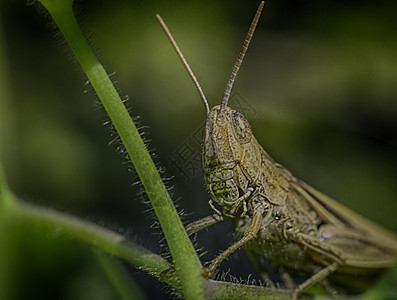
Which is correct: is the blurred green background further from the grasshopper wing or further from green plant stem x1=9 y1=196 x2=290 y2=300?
green plant stem x1=9 y1=196 x2=290 y2=300

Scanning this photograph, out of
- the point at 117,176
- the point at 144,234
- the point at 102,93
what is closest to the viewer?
the point at 102,93

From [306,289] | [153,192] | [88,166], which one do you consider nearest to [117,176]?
[88,166]

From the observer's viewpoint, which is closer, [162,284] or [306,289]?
[162,284]

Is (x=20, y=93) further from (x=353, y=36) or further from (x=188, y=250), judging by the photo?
(x=188, y=250)

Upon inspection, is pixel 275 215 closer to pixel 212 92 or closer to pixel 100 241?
pixel 100 241

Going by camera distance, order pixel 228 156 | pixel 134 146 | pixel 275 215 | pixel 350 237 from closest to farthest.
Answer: pixel 134 146
pixel 228 156
pixel 275 215
pixel 350 237

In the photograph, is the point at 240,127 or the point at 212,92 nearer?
the point at 240,127

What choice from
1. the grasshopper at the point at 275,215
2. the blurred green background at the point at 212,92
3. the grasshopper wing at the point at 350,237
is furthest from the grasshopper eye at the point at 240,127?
the blurred green background at the point at 212,92

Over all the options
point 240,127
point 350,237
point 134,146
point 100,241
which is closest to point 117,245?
point 100,241
